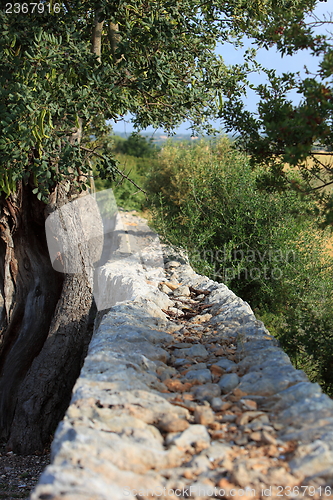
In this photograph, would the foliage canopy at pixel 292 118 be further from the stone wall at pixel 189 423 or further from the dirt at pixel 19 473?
the dirt at pixel 19 473

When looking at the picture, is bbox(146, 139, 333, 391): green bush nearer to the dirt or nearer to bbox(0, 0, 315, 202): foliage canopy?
bbox(0, 0, 315, 202): foliage canopy

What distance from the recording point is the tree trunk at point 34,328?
5.07 metres

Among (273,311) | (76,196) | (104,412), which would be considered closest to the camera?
(104,412)

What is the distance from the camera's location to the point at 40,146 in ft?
14.0

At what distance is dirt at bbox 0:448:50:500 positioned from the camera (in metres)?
3.94

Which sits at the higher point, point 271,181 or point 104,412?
point 271,181

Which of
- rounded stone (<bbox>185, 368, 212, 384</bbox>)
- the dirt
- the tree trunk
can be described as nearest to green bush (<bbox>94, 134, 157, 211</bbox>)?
the tree trunk

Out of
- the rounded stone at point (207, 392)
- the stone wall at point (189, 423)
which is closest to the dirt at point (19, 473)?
the stone wall at point (189, 423)

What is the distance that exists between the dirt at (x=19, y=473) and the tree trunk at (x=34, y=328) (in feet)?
0.42

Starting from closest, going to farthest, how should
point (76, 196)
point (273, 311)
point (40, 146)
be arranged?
point (40, 146), point (76, 196), point (273, 311)

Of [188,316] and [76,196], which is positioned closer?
[188,316]

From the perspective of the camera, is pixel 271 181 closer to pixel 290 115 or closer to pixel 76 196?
pixel 290 115

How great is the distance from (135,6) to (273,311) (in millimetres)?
4098

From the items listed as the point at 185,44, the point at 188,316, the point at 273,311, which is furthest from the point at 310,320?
the point at 185,44
